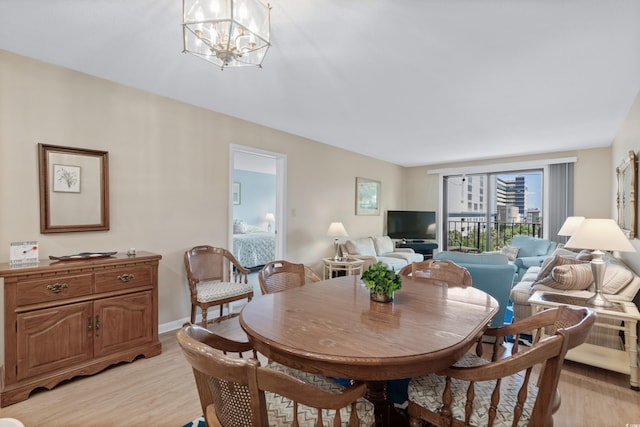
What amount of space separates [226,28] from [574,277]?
134 inches

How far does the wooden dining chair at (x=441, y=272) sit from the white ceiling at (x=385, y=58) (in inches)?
63.2

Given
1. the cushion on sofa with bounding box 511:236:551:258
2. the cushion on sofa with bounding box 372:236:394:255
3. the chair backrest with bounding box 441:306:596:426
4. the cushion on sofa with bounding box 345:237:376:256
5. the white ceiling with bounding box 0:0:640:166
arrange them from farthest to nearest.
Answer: the cushion on sofa with bounding box 372:236:394:255 < the cushion on sofa with bounding box 511:236:551:258 < the cushion on sofa with bounding box 345:237:376:256 < the white ceiling with bounding box 0:0:640:166 < the chair backrest with bounding box 441:306:596:426

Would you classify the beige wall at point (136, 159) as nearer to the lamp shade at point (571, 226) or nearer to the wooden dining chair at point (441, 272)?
the wooden dining chair at point (441, 272)

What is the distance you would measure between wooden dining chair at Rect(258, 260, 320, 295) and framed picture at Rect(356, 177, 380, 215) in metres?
3.80

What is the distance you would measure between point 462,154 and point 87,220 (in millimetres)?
5977

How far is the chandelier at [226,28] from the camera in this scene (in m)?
1.67

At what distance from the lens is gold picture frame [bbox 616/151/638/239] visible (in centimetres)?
311

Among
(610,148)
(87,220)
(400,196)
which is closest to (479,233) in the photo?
(400,196)

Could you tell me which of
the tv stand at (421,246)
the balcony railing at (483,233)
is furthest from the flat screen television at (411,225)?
the balcony railing at (483,233)

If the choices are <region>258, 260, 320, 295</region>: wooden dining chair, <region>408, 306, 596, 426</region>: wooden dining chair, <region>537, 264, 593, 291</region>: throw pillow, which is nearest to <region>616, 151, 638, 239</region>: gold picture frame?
<region>537, 264, 593, 291</region>: throw pillow

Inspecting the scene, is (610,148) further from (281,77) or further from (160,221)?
(160,221)

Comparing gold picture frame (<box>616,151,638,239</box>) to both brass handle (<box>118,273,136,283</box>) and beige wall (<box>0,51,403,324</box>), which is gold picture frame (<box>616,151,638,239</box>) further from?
brass handle (<box>118,273,136,283</box>)

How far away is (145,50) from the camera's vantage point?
2.35 metres

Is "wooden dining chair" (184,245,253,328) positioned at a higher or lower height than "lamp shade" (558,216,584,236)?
lower
